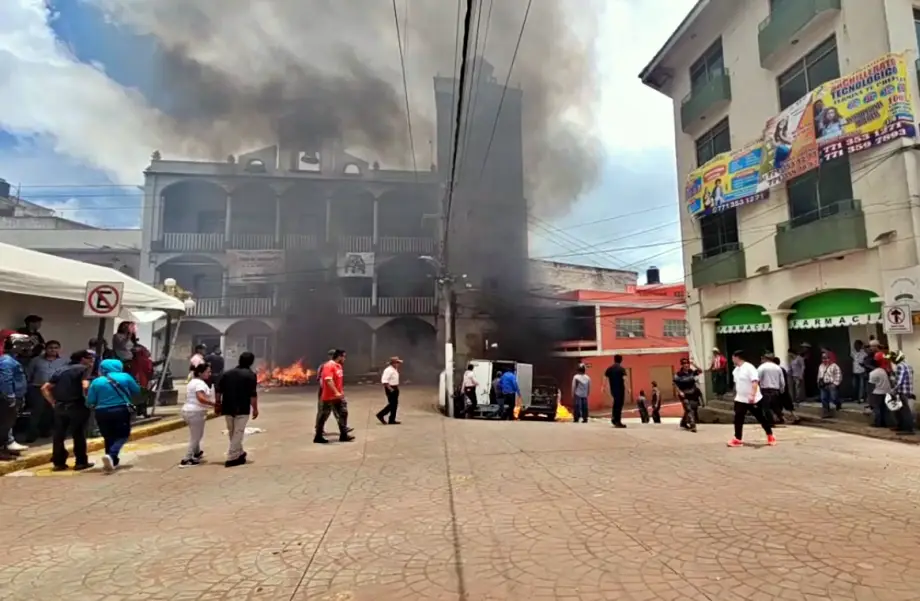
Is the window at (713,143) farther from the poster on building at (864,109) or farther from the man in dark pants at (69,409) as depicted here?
the man in dark pants at (69,409)

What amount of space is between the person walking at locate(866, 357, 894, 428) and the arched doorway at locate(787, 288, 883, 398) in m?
1.71

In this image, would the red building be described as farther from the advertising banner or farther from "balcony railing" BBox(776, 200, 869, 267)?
"balcony railing" BBox(776, 200, 869, 267)

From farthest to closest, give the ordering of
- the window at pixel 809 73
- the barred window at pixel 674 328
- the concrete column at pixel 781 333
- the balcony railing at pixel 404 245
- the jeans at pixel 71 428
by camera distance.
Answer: the barred window at pixel 674 328 < the balcony railing at pixel 404 245 < the concrete column at pixel 781 333 < the window at pixel 809 73 < the jeans at pixel 71 428

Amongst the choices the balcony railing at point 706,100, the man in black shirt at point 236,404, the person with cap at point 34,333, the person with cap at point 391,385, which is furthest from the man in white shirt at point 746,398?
the balcony railing at point 706,100

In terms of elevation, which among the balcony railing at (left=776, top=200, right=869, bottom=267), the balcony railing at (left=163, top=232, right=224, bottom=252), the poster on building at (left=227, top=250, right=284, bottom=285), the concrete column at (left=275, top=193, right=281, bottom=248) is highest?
the concrete column at (left=275, top=193, right=281, bottom=248)

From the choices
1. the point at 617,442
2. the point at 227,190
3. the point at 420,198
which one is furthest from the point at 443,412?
the point at 227,190

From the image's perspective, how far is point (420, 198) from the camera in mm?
26969

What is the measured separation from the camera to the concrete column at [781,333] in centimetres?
1205

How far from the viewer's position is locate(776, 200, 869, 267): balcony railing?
9.80 metres

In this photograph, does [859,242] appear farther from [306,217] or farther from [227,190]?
[227,190]

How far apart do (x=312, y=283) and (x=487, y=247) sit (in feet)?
29.3

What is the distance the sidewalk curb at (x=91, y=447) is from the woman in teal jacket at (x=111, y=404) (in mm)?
970

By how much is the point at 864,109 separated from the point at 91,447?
47.3ft

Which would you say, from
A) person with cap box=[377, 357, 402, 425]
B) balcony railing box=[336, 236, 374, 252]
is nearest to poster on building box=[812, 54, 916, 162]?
person with cap box=[377, 357, 402, 425]
